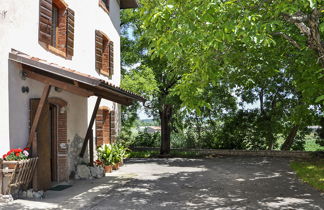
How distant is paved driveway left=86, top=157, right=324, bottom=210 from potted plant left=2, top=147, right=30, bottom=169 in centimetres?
174

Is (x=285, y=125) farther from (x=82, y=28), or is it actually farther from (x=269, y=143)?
(x=82, y=28)

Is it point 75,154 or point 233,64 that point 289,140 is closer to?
point 233,64

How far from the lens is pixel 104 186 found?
348 inches

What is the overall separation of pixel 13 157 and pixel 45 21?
365 centimetres

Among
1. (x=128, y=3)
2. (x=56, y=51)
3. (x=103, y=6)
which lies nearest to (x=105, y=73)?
(x=103, y=6)

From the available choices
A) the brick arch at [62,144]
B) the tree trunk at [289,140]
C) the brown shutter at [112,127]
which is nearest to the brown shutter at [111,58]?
the brown shutter at [112,127]

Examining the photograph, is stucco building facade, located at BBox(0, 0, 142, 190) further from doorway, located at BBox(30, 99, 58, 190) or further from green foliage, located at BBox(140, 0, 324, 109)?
green foliage, located at BBox(140, 0, 324, 109)

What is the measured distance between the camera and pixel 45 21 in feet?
26.9

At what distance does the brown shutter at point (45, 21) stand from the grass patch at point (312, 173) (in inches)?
329

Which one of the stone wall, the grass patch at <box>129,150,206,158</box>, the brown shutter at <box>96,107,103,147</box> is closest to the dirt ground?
the stone wall

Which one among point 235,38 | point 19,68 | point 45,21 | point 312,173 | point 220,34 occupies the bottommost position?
point 312,173

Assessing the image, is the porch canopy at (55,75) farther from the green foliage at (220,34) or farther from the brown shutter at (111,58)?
the brown shutter at (111,58)

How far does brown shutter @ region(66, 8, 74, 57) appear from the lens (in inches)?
368

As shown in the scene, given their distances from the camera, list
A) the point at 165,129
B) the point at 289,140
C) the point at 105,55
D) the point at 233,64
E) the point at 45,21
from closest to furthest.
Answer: the point at 45,21 → the point at 233,64 → the point at 105,55 → the point at 289,140 → the point at 165,129
